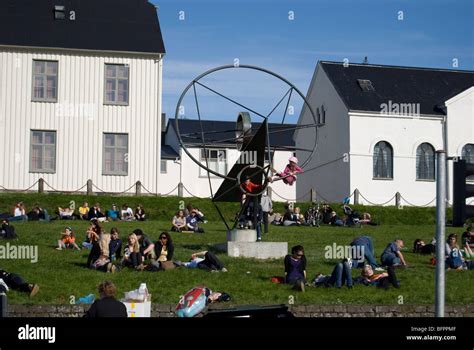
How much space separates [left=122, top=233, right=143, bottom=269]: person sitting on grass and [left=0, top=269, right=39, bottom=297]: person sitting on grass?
10.1 ft

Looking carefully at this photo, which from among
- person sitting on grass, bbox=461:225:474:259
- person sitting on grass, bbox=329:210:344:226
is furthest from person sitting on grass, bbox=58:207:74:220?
person sitting on grass, bbox=461:225:474:259

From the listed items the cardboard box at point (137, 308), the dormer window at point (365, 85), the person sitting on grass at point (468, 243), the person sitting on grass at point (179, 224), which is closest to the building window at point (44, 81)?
the person sitting on grass at point (179, 224)

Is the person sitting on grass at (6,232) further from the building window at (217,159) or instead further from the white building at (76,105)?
the building window at (217,159)

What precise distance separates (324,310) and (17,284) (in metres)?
6.56

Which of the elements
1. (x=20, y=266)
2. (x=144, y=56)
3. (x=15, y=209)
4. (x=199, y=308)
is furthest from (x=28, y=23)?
(x=199, y=308)

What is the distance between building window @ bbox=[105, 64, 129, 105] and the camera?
44.9m

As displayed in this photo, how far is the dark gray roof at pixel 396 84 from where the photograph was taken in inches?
2068

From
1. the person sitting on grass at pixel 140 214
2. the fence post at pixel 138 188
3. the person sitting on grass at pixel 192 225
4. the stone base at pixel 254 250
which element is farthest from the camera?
the fence post at pixel 138 188

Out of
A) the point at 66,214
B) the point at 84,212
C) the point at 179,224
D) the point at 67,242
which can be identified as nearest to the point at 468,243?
the point at 179,224

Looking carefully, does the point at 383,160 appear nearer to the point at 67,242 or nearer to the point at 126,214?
the point at 126,214

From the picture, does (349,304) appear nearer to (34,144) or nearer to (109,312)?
(109,312)

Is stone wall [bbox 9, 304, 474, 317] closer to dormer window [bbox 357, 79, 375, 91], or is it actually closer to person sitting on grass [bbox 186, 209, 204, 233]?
person sitting on grass [bbox 186, 209, 204, 233]

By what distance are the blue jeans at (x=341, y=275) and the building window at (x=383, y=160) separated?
3165 cm

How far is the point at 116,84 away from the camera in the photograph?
4494 centimetres
